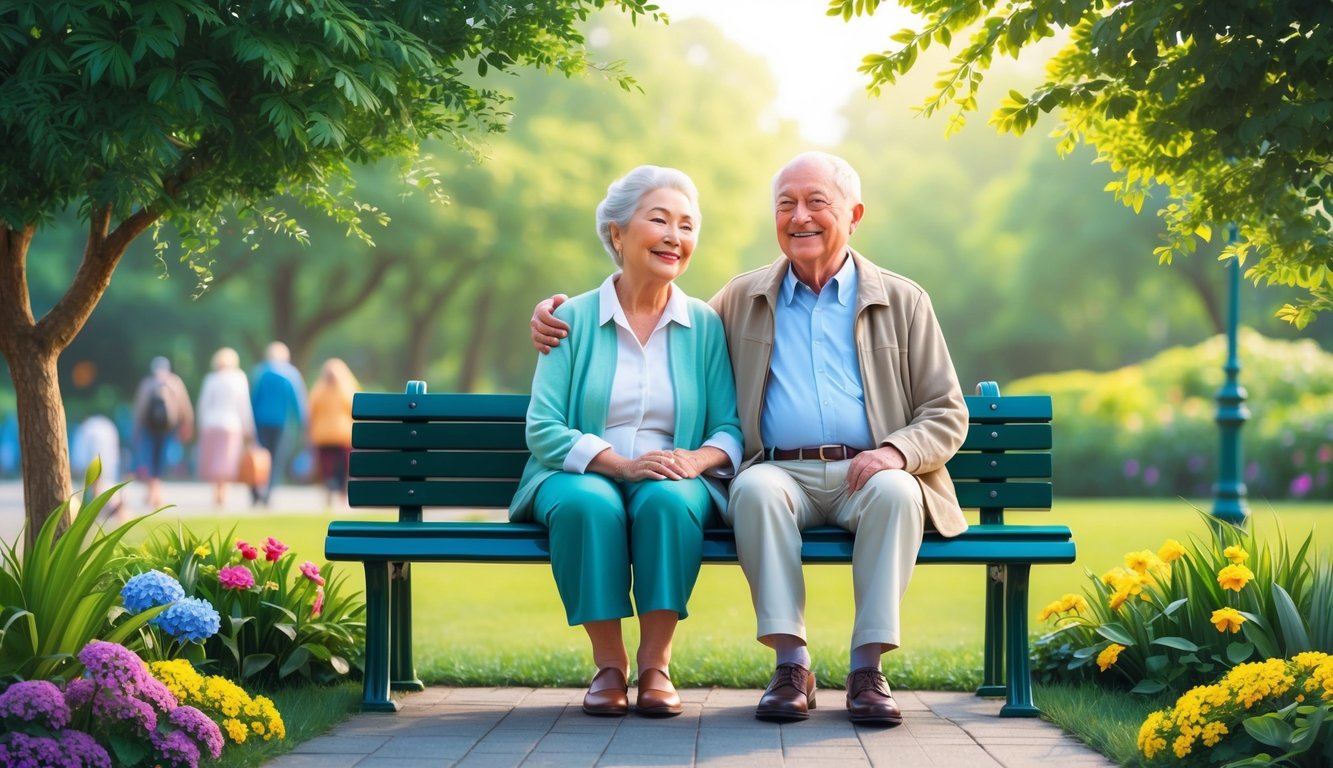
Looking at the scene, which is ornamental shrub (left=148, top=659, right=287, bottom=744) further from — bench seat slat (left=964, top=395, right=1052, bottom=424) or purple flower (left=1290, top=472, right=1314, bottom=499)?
purple flower (left=1290, top=472, right=1314, bottom=499)

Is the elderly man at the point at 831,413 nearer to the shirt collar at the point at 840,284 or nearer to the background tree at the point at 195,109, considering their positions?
the shirt collar at the point at 840,284

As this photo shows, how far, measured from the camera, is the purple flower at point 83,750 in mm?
3447

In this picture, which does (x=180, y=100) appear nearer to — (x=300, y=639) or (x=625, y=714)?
(x=300, y=639)

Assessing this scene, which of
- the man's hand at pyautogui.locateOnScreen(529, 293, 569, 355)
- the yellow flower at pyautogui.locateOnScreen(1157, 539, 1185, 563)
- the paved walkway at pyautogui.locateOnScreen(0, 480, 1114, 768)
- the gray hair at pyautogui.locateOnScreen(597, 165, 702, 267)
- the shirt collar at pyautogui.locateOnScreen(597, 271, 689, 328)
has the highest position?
the gray hair at pyautogui.locateOnScreen(597, 165, 702, 267)

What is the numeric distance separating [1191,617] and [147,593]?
132 inches

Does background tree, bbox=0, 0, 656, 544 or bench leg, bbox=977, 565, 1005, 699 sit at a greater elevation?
background tree, bbox=0, 0, 656, 544

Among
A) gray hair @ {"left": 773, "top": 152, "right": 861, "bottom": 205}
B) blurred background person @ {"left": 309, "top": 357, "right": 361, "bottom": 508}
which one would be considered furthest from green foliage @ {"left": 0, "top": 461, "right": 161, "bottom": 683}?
blurred background person @ {"left": 309, "top": 357, "right": 361, "bottom": 508}

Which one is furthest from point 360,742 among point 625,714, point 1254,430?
point 1254,430

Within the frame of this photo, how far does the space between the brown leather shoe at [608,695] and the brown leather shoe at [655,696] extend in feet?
0.18

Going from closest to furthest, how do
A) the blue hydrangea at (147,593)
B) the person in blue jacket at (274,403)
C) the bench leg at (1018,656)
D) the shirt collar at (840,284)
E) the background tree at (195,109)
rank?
the background tree at (195,109), the blue hydrangea at (147,593), the bench leg at (1018,656), the shirt collar at (840,284), the person in blue jacket at (274,403)

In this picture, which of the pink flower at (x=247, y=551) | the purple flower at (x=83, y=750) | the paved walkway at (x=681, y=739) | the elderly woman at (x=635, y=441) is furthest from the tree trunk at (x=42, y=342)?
the purple flower at (x=83, y=750)

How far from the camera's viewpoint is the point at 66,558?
400 cm

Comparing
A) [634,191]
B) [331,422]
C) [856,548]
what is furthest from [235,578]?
[331,422]

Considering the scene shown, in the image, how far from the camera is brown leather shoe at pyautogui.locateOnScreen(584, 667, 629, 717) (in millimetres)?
4562
